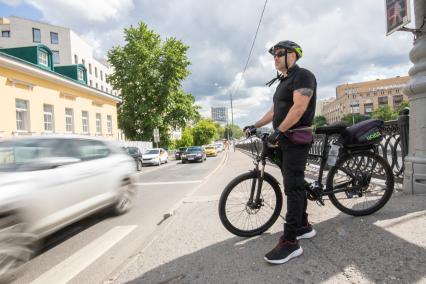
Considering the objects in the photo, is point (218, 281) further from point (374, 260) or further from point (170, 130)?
point (170, 130)

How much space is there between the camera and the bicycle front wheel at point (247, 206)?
3379 mm

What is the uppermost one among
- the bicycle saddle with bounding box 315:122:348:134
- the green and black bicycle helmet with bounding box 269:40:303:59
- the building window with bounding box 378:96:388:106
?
the building window with bounding box 378:96:388:106

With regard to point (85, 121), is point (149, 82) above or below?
above

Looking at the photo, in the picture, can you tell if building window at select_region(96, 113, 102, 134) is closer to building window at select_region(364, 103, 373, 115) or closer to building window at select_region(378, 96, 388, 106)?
building window at select_region(364, 103, 373, 115)

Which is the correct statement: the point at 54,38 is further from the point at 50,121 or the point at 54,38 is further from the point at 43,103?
the point at 43,103

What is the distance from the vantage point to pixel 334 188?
3.62 metres

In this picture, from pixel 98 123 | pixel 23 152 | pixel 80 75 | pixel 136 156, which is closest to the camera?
pixel 23 152

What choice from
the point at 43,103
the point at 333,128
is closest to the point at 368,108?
the point at 43,103

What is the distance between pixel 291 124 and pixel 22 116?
819 inches

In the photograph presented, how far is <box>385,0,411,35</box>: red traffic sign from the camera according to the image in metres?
4.49

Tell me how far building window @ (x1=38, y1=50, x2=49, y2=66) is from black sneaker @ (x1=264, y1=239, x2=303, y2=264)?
24.0m

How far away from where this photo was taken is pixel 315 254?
9.11 ft

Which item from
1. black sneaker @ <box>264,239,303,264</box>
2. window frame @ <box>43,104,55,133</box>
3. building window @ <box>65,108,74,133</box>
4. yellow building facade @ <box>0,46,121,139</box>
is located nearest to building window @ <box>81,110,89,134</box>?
yellow building facade @ <box>0,46,121,139</box>

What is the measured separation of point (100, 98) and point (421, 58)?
2800cm
